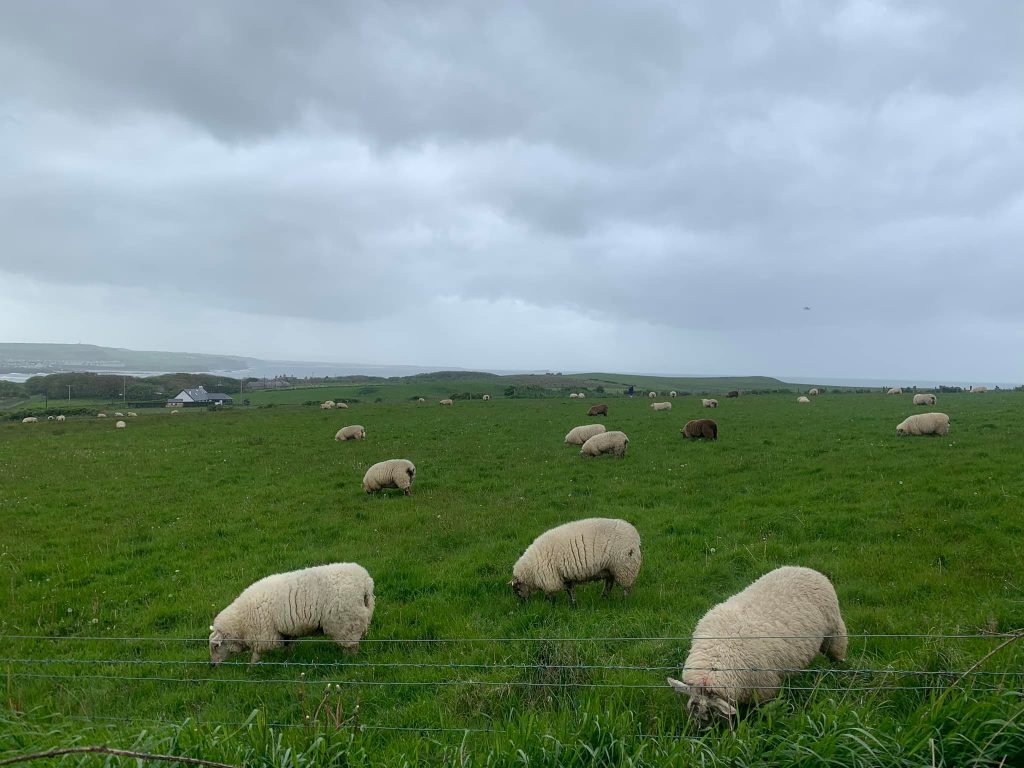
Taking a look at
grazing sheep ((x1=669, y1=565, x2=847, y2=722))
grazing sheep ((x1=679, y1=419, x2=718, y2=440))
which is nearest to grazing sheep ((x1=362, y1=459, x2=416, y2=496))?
grazing sheep ((x1=669, y1=565, x2=847, y2=722))

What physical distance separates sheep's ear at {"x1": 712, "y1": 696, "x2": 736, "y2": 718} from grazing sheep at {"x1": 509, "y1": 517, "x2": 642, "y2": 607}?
3.78 m

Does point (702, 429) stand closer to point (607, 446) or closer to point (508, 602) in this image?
point (607, 446)

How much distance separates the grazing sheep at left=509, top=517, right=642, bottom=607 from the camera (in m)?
7.82

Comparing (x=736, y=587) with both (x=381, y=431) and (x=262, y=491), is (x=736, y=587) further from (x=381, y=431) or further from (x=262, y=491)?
(x=381, y=431)

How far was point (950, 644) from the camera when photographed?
4.91 m

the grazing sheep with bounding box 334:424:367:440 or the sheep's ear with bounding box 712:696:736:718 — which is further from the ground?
the sheep's ear with bounding box 712:696:736:718

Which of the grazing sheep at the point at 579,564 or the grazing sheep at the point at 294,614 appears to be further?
the grazing sheep at the point at 579,564

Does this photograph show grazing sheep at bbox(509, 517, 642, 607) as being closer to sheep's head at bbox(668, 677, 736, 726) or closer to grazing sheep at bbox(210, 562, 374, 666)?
grazing sheep at bbox(210, 562, 374, 666)

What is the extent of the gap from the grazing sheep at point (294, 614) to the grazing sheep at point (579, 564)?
245 centimetres

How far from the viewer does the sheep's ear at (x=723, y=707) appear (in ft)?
12.8

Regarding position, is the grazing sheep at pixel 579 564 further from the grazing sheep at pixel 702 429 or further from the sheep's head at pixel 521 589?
the grazing sheep at pixel 702 429

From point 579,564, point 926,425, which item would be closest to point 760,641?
point 579,564

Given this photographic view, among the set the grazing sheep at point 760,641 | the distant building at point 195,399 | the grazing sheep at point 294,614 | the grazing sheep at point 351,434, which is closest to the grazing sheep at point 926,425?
the grazing sheep at point 760,641

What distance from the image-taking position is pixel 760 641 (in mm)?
4590
